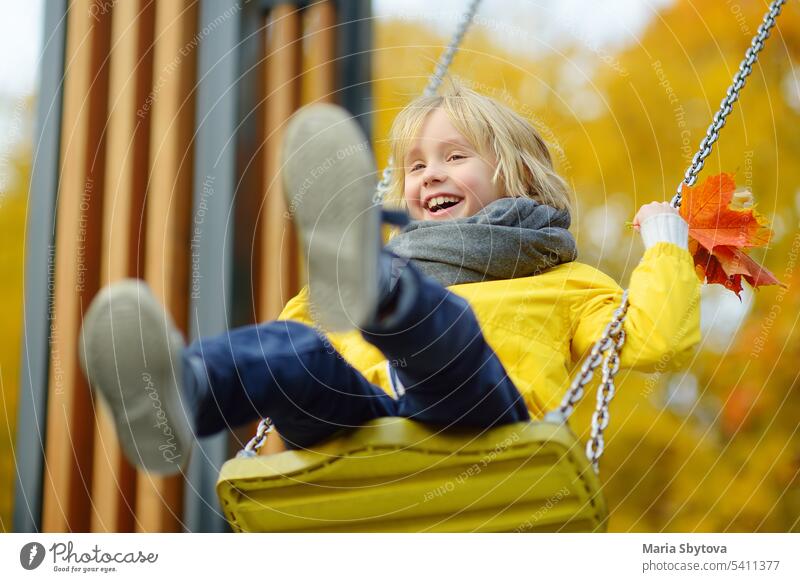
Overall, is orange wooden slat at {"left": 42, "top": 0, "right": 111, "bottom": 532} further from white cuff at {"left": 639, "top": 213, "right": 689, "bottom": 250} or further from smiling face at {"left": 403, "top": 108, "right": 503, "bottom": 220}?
white cuff at {"left": 639, "top": 213, "right": 689, "bottom": 250}

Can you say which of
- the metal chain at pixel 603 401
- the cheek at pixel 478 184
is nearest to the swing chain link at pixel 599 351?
the metal chain at pixel 603 401

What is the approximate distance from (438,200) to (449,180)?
26 mm

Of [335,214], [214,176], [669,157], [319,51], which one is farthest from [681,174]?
[335,214]

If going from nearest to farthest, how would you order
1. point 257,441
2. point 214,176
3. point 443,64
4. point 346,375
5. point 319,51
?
point 346,375, point 257,441, point 443,64, point 214,176, point 319,51

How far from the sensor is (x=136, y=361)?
806mm

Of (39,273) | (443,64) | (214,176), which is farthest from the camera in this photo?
(214,176)

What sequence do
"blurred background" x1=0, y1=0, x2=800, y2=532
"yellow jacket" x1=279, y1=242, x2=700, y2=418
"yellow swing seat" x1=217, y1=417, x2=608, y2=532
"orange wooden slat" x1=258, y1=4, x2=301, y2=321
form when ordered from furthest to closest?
"blurred background" x1=0, y1=0, x2=800, y2=532 < "orange wooden slat" x1=258, y1=4, x2=301, y2=321 < "yellow jacket" x1=279, y1=242, x2=700, y2=418 < "yellow swing seat" x1=217, y1=417, x2=608, y2=532

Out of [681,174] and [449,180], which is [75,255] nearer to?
[449,180]

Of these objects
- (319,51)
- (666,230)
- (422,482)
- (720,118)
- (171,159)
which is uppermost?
(319,51)

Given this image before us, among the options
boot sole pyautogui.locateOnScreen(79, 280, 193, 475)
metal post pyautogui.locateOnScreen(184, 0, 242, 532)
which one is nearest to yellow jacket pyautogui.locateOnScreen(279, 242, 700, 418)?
boot sole pyautogui.locateOnScreen(79, 280, 193, 475)

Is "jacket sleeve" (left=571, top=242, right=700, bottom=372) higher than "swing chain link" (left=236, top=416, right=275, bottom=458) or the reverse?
higher

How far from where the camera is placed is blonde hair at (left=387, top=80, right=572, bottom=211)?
4.00 feet

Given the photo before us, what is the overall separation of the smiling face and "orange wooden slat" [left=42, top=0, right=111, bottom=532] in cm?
73

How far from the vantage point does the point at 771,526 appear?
230 centimetres
